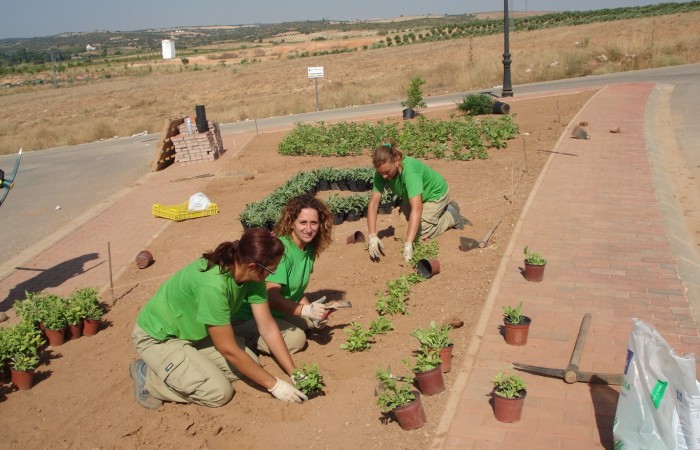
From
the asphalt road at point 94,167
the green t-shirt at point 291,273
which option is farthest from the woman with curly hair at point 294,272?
the asphalt road at point 94,167

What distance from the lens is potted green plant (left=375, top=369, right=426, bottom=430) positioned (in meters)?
3.82

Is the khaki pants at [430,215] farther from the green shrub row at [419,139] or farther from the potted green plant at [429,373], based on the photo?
the green shrub row at [419,139]

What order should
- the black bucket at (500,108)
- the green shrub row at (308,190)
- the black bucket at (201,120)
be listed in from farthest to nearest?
the black bucket at (500,108) < the black bucket at (201,120) < the green shrub row at (308,190)

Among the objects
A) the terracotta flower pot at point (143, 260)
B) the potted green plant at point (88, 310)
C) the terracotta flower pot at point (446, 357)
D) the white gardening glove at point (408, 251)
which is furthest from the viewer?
Answer: the terracotta flower pot at point (143, 260)

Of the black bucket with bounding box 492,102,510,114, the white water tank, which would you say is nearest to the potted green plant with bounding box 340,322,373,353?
the black bucket with bounding box 492,102,510,114

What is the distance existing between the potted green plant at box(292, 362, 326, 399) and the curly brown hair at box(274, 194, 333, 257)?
3.51 feet

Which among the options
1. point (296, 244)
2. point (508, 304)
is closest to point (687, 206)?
point (508, 304)

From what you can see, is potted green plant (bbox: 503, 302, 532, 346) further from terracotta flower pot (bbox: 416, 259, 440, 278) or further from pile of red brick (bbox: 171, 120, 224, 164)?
pile of red brick (bbox: 171, 120, 224, 164)

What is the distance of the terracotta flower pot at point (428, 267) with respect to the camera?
628cm

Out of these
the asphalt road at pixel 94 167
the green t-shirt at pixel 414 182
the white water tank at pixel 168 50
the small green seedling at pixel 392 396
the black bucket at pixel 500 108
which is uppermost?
the white water tank at pixel 168 50

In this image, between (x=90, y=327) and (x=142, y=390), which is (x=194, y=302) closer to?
(x=142, y=390)

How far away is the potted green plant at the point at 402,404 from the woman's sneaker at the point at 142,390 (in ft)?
5.59

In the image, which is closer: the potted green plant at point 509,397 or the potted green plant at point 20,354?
the potted green plant at point 509,397

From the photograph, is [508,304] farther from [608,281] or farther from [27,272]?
[27,272]
